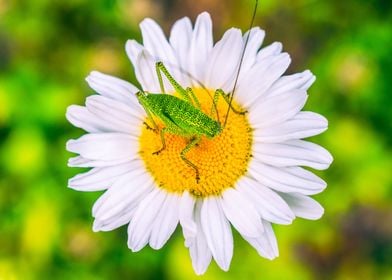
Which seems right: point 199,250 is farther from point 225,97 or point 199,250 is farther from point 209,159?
point 225,97

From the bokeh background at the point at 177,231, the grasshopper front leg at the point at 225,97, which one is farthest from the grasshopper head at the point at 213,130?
the bokeh background at the point at 177,231

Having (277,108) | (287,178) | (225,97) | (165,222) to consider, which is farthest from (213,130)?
(165,222)

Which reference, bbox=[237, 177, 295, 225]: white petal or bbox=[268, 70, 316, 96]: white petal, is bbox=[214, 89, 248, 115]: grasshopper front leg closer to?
bbox=[268, 70, 316, 96]: white petal

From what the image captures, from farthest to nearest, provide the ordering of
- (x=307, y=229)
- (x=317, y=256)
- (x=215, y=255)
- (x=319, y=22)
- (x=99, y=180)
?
1. (x=319, y=22)
2. (x=317, y=256)
3. (x=307, y=229)
4. (x=99, y=180)
5. (x=215, y=255)

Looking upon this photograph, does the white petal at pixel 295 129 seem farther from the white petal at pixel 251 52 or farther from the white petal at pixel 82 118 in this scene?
the white petal at pixel 82 118

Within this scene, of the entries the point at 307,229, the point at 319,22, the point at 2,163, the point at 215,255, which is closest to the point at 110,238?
the point at 2,163

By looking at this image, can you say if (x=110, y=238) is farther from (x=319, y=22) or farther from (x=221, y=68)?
(x=319, y=22)
